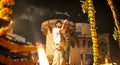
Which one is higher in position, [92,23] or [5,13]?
[5,13]

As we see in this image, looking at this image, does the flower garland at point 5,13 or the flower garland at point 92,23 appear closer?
the flower garland at point 92,23

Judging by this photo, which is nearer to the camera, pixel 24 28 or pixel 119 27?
pixel 119 27

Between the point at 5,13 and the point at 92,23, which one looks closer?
the point at 92,23

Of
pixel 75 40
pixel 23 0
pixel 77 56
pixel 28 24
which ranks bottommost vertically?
pixel 77 56


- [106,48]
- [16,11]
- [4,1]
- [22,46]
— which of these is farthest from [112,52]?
[4,1]

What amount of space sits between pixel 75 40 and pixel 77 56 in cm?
310

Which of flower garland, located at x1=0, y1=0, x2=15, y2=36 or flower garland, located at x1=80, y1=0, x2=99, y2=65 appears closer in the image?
flower garland, located at x1=80, y1=0, x2=99, y2=65

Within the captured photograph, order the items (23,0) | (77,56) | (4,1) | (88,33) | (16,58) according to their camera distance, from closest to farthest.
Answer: (4,1), (16,58), (23,0), (77,56), (88,33)

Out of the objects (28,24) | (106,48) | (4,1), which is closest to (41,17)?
(28,24)

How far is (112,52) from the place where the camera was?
44.2 metres

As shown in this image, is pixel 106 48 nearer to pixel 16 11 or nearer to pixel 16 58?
pixel 16 11

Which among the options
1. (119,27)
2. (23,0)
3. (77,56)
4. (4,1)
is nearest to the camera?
(4,1)

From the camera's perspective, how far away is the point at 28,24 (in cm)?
4362

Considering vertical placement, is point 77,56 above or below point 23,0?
below
